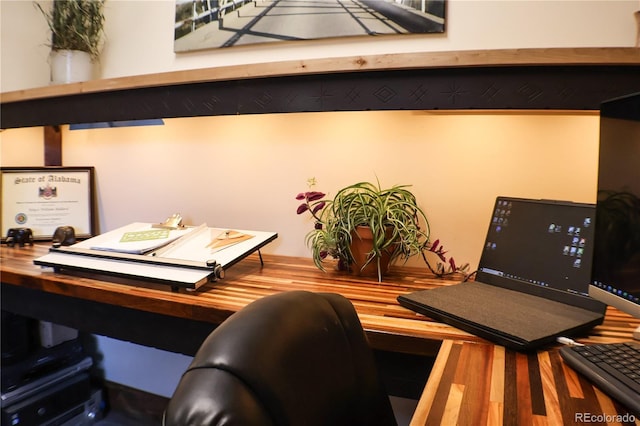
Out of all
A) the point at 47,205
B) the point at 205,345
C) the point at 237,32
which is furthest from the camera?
the point at 47,205

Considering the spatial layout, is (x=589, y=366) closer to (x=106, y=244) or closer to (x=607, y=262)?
(x=607, y=262)

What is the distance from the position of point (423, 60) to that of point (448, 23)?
362mm

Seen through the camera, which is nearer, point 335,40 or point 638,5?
point 638,5

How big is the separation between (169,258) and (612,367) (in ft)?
3.39

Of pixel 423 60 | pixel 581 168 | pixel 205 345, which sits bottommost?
pixel 205 345

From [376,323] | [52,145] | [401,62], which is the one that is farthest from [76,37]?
[376,323]

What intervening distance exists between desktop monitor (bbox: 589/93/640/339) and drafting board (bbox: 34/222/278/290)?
2.83 ft

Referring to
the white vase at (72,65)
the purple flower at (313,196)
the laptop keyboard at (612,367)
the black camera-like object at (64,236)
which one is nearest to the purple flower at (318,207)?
the purple flower at (313,196)

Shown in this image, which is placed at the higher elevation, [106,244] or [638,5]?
[638,5]

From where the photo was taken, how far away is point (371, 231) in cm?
119

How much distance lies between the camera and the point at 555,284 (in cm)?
96

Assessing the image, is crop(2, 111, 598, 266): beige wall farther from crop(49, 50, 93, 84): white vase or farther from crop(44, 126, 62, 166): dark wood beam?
crop(49, 50, 93, 84): white vase

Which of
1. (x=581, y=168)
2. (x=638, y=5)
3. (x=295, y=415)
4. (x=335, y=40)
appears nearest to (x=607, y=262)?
(x=581, y=168)

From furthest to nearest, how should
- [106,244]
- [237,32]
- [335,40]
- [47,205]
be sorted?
[47,205] → [237,32] → [335,40] → [106,244]
